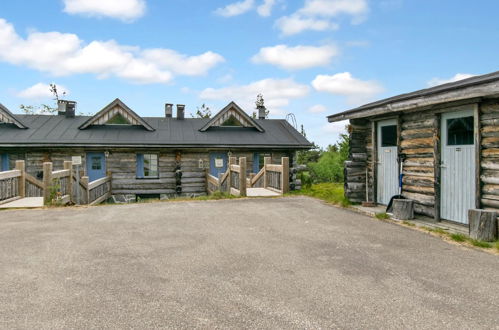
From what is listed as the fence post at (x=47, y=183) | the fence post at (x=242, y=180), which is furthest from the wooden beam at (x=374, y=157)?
the fence post at (x=47, y=183)

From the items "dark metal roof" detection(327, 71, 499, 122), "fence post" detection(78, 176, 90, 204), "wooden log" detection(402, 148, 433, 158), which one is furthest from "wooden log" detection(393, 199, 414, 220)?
"fence post" detection(78, 176, 90, 204)

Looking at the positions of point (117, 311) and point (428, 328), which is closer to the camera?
point (428, 328)

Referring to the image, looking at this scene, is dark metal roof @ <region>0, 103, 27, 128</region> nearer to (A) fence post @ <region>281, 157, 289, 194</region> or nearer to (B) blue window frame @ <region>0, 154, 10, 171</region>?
(B) blue window frame @ <region>0, 154, 10, 171</region>

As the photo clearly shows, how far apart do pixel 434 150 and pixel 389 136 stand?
2049 millimetres

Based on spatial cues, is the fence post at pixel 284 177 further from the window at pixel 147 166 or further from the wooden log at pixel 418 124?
the window at pixel 147 166

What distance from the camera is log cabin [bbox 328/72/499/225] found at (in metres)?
7.00

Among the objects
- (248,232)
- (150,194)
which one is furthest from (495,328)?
(150,194)

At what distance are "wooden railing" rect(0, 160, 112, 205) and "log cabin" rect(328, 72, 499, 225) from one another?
371 inches

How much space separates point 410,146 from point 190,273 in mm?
7067

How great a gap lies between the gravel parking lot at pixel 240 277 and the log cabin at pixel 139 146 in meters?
11.4

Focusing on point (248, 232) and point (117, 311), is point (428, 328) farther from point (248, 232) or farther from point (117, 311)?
A: point (248, 232)

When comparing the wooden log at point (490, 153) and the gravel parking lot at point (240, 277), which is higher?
the wooden log at point (490, 153)

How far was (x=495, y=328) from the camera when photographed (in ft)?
Answer: 10.8

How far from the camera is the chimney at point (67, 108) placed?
23.0 m
